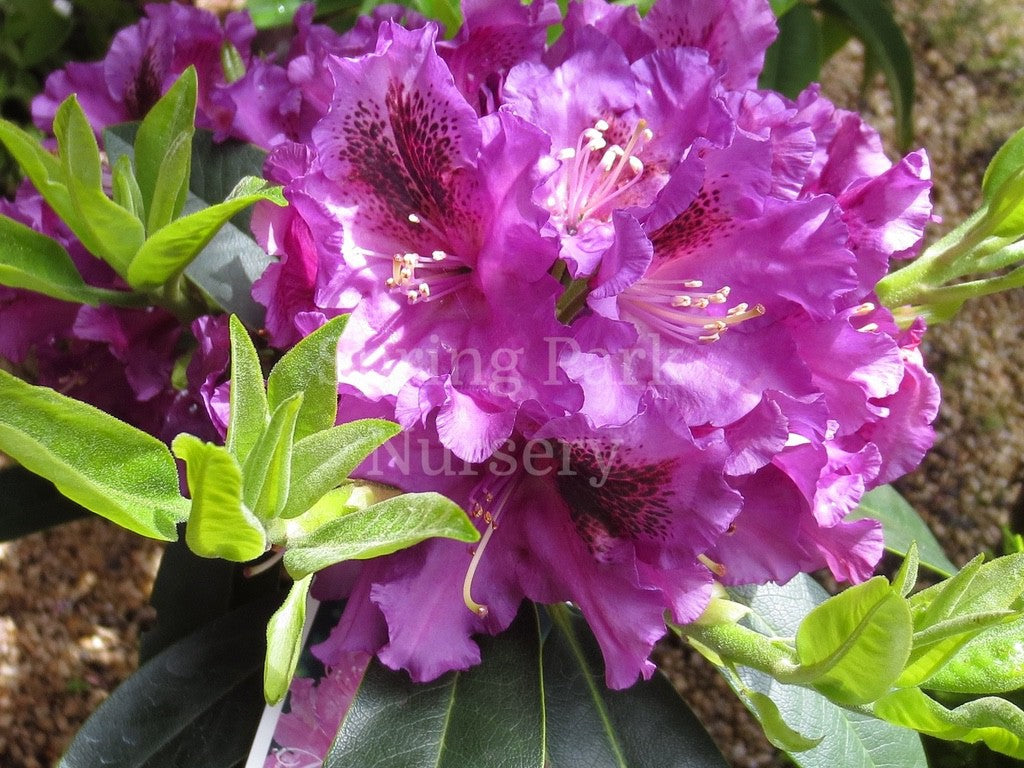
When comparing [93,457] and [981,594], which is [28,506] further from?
[981,594]

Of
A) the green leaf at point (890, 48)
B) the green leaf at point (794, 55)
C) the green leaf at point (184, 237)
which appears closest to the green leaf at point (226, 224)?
the green leaf at point (184, 237)

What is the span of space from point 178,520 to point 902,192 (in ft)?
1.58

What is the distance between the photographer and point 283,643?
51 centimetres

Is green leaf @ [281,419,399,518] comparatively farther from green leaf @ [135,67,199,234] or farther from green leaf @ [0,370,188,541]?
green leaf @ [135,67,199,234]

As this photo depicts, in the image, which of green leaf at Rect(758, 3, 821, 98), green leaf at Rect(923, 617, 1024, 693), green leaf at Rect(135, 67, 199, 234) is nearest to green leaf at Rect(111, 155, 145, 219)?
green leaf at Rect(135, 67, 199, 234)

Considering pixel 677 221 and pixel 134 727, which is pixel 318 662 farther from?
pixel 677 221

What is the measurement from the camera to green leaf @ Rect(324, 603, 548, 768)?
661 mm

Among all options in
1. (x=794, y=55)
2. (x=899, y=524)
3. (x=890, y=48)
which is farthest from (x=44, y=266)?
(x=890, y=48)

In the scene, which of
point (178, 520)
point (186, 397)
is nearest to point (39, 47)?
point (186, 397)

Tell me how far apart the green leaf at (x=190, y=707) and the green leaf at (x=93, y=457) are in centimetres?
33

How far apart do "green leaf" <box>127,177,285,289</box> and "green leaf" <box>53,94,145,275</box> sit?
0.04 feet

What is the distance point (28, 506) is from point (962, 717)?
0.80 m

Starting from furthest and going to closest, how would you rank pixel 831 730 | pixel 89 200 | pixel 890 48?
1. pixel 890 48
2. pixel 831 730
3. pixel 89 200

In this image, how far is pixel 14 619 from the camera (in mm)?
1250
